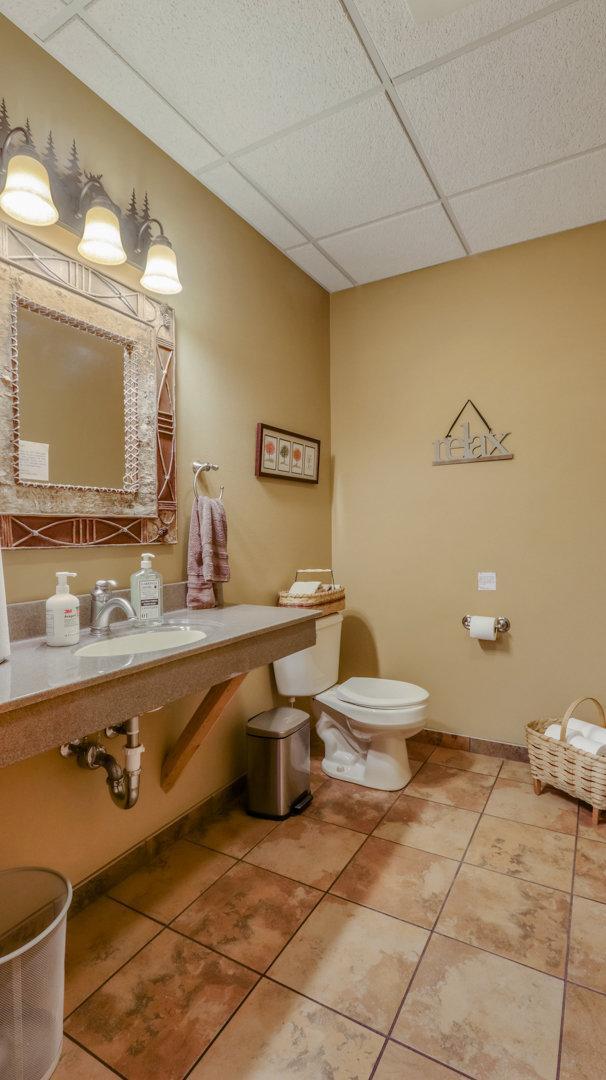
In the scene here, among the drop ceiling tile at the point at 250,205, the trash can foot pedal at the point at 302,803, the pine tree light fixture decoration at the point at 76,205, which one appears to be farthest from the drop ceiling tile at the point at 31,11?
the trash can foot pedal at the point at 302,803

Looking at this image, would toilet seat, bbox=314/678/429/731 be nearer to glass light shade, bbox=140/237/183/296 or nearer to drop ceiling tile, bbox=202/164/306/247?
glass light shade, bbox=140/237/183/296

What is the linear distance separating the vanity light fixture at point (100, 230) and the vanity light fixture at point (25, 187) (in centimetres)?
13

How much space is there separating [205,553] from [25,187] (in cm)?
117

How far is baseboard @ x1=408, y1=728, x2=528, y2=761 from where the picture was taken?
262cm

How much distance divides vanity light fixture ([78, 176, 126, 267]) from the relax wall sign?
5.84 ft

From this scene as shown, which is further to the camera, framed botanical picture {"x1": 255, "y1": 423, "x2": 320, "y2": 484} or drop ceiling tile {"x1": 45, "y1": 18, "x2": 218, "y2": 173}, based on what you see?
framed botanical picture {"x1": 255, "y1": 423, "x2": 320, "y2": 484}

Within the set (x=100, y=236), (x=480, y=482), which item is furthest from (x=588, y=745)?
(x=100, y=236)

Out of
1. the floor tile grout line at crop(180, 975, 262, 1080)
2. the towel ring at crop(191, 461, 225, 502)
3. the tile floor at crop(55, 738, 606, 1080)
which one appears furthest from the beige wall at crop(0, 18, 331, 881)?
the floor tile grout line at crop(180, 975, 262, 1080)

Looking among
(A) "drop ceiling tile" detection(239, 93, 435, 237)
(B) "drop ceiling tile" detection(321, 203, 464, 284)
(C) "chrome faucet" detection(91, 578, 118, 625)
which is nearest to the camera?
(C) "chrome faucet" detection(91, 578, 118, 625)

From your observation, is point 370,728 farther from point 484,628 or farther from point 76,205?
point 76,205

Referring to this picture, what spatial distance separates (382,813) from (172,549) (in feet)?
4.49

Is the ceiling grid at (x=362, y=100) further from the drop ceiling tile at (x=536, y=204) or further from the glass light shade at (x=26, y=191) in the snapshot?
the glass light shade at (x=26, y=191)

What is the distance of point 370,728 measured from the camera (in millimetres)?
2279

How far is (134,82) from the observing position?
5.39 feet
